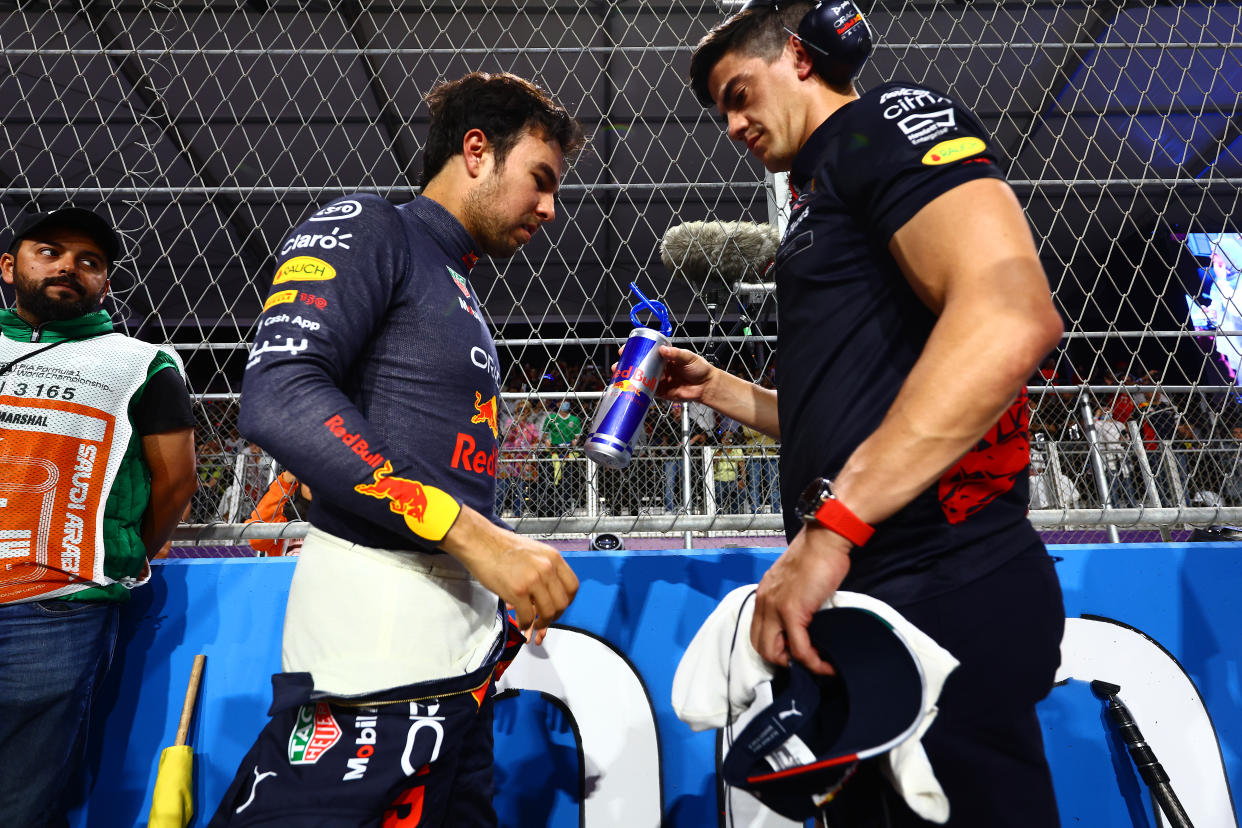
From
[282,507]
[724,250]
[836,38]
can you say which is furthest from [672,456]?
[836,38]

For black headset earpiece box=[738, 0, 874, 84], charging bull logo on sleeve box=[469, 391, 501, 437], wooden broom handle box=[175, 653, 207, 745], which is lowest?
wooden broom handle box=[175, 653, 207, 745]

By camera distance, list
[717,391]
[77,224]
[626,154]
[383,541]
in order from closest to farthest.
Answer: [383,541] < [717,391] < [77,224] < [626,154]

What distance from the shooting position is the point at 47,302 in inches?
67.6

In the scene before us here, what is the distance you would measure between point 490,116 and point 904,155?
28.5 inches

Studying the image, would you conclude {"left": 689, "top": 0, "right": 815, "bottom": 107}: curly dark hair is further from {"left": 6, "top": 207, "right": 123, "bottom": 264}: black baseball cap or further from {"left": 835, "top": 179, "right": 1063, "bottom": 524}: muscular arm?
{"left": 6, "top": 207, "right": 123, "bottom": 264}: black baseball cap

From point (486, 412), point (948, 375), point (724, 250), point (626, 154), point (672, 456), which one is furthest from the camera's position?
point (626, 154)

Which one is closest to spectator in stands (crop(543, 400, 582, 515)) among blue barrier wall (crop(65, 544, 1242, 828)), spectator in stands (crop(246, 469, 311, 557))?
spectator in stands (crop(246, 469, 311, 557))

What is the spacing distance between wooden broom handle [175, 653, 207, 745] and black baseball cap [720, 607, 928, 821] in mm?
1554

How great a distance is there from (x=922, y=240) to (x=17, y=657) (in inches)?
72.2

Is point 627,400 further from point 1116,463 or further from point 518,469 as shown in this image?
point 1116,463

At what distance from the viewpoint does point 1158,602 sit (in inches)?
72.2

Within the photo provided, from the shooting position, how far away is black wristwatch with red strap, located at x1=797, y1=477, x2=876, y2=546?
741 millimetres

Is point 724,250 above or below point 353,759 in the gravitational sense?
above

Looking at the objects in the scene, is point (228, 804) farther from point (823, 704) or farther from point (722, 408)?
point (722, 408)
